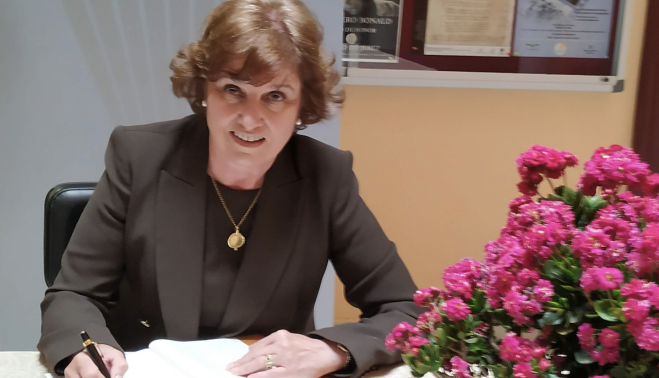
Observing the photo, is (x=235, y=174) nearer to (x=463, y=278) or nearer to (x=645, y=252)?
(x=463, y=278)

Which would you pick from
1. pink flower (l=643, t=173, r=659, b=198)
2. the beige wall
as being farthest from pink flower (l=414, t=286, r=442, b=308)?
the beige wall

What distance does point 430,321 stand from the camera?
0.54m

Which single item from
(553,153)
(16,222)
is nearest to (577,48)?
(553,153)

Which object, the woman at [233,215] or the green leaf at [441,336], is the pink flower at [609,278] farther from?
the woman at [233,215]

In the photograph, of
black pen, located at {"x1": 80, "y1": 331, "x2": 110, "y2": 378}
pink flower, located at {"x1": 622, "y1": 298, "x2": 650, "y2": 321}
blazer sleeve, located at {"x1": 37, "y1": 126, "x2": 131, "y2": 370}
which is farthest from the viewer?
blazer sleeve, located at {"x1": 37, "y1": 126, "x2": 131, "y2": 370}

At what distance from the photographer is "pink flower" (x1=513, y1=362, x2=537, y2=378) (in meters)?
0.44

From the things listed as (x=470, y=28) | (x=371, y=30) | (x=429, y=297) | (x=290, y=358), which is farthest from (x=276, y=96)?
(x=470, y=28)

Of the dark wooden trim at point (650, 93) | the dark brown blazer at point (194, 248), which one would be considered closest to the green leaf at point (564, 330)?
the dark brown blazer at point (194, 248)

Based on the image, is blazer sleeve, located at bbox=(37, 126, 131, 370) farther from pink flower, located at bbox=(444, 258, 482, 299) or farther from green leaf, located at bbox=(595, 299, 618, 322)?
green leaf, located at bbox=(595, 299, 618, 322)

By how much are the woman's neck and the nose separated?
0.13m

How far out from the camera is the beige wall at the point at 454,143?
2059 millimetres

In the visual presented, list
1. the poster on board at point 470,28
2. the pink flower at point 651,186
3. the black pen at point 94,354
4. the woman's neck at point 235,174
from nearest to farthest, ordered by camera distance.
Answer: the pink flower at point 651,186 → the black pen at point 94,354 → the woman's neck at point 235,174 → the poster on board at point 470,28

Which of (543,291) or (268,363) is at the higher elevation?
(543,291)

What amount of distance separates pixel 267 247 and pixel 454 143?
1185 millimetres
